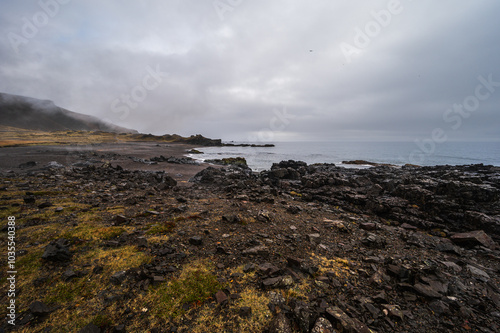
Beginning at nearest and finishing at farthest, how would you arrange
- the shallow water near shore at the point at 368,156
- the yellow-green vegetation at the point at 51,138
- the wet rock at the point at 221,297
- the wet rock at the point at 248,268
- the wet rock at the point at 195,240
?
the wet rock at the point at 221,297 < the wet rock at the point at 248,268 < the wet rock at the point at 195,240 < the shallow water near shore at the point at 368,156 < the yellow-green vegetation at the point at 51,138

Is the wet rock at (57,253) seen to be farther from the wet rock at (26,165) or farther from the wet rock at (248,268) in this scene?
the wet rock at (26,165)

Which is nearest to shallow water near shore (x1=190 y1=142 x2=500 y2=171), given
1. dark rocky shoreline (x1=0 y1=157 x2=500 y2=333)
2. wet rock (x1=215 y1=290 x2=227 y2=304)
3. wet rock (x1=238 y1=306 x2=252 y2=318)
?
dark rocky shoreline (x1=0 y1=157 x2=500 y2=333)

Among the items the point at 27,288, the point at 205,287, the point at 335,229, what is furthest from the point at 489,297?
the point at 27,288

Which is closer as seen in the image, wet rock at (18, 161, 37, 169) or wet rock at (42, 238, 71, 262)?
wet rock at (42, 238, 71, 262)

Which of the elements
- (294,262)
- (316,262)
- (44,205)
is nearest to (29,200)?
(44,205)

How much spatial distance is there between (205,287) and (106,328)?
2.14 m

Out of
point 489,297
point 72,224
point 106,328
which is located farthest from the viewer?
point 72,224

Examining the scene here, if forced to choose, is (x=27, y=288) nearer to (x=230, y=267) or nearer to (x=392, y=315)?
(x=230, y=267)

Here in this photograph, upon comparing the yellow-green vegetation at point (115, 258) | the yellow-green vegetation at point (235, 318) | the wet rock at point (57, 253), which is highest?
the wet rock at point (57, 253)

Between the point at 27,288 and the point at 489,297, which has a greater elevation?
the point at 27,288

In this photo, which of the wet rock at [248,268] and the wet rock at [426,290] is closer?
the wet rock at [426,290]

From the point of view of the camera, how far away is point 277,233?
8.47 meters

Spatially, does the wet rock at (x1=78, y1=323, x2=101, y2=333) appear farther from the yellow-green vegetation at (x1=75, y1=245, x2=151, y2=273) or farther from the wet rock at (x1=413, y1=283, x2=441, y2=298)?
the wet rock at (x1=413, y1=283, x2=441, y2=298)

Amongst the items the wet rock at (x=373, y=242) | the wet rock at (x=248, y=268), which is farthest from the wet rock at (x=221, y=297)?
the wet rock at (x=373, y=242)
